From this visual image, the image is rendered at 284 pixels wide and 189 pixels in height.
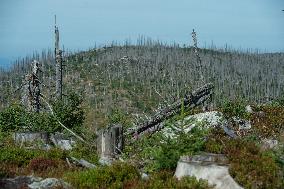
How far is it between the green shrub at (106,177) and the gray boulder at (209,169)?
127 cm

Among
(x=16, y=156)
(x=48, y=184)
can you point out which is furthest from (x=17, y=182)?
(x=16, y=156)

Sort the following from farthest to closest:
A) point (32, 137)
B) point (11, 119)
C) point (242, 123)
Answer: point (11, 119), point (242, 123), point (32, 137)

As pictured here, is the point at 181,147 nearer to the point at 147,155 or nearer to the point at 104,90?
the point at 147,155

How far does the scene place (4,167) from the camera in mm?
13195

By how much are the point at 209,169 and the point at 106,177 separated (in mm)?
2500

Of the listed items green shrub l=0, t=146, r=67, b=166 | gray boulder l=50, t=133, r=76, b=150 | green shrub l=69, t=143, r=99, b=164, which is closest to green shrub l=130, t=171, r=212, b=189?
green shrub l=69, t=143, r=99, b=164

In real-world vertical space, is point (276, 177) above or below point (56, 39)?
below

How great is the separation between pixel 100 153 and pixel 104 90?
14928 centimetres

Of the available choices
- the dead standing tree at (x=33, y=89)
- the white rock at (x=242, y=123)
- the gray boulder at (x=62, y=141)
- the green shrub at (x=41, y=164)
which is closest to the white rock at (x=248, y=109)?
the white rock at (x=242, y=123)

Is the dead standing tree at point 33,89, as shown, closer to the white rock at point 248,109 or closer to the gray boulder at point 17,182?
the white rock at point 248,109

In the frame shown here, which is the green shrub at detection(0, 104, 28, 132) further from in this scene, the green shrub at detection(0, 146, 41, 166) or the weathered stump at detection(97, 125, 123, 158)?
the weathered stump at detection(97, 125, 123, 158)

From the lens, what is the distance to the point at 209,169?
380 inches

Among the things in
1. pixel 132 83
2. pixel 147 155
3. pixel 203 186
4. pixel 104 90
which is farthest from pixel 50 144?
pixel 132 83

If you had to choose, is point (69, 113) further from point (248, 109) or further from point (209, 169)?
point (209, 169)
